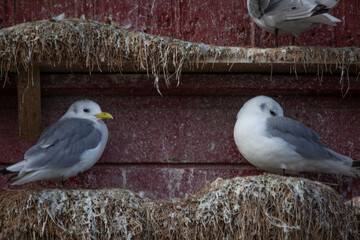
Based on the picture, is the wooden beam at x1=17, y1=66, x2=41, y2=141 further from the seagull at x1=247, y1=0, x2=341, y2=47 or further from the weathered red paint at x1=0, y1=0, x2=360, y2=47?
the seagull at x1=247, y1=0, x2=341, y2=47

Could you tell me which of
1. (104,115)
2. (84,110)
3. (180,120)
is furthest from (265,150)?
(84,110)

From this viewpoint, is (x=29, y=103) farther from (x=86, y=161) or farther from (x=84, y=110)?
(x=86, y=161)

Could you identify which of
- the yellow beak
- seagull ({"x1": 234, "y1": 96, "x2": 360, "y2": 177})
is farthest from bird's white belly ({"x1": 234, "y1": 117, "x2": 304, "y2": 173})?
the yellow beak

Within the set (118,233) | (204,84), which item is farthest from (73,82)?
(118,233)

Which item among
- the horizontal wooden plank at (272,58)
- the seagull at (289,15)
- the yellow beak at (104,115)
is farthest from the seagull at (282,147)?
the yellow beak at (104,115)

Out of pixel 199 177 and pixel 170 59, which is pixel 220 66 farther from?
pixel 199 177

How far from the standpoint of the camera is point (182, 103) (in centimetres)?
355

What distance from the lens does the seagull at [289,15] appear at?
10.6 ft

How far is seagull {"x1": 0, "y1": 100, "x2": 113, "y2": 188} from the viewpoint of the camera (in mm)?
3070

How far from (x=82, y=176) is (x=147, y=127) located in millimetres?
418

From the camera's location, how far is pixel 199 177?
345cm

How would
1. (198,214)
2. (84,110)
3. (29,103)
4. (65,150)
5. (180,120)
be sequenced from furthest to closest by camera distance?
(180,120)
(84,110)
(29,103)
(65,150)
(198,214)

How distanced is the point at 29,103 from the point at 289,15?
4.38 ft

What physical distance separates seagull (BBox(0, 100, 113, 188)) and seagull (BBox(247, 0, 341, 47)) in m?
0.91
